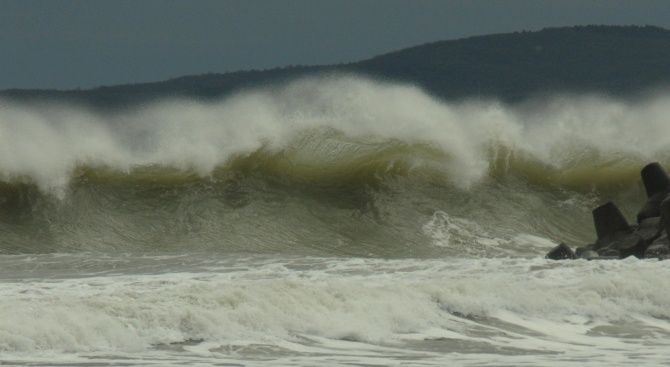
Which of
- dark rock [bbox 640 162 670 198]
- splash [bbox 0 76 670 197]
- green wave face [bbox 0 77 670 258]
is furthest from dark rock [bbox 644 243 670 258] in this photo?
splash [bbox 0 76 670 197]

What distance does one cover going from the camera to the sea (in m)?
9.31

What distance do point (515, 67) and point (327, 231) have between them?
8504 centimetres

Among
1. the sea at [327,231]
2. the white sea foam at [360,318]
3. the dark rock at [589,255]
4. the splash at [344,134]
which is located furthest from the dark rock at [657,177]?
the splash at [344,134]

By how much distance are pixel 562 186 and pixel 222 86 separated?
235ft

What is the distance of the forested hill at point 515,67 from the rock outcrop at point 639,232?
7581 centimetres

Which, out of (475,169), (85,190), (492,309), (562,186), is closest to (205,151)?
(85,190)

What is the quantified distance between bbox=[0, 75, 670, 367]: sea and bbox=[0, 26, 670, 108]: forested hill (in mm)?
66923

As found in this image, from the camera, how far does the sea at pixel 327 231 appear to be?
30.6ft

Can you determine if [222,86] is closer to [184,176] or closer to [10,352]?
[184,176]

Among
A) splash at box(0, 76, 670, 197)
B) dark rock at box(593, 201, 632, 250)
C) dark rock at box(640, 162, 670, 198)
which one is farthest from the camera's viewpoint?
splash at box(0, 76, 670, 197)

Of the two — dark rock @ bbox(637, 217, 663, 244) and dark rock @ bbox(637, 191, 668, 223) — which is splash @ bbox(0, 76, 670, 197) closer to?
dark rock @ bbox(637, 191, 668, 223)

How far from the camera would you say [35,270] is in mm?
14727

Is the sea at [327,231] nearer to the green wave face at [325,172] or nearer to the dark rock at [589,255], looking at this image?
the green wave face at [325,172]

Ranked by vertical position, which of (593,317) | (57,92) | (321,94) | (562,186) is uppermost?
(57,92)
